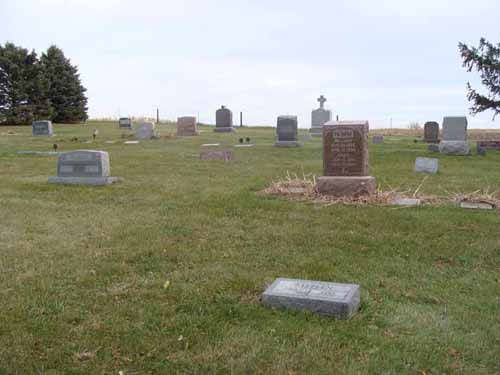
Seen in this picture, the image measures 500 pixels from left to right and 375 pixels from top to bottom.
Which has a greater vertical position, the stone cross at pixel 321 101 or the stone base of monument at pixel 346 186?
the stone cross at pixel 321 101

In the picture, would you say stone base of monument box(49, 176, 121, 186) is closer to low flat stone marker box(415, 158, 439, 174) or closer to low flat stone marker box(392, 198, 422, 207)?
low flat stone marker box(392, 198, 422, 207)

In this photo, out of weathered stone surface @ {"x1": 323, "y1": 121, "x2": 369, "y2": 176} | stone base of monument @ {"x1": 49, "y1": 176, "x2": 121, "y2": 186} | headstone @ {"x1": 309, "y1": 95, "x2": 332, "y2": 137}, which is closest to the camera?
weathered stone surface @ {"x1": 323, "y1": 121, "x2": 369, "y2": 176}

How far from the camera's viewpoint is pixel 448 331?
13.3 ft

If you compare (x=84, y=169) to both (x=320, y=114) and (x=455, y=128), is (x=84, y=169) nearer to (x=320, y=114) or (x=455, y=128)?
(x=455, y=128)

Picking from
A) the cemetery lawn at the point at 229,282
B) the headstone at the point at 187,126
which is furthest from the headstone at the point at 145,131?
the cemetery lawn at the point at 229,282

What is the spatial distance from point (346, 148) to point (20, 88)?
3354cm

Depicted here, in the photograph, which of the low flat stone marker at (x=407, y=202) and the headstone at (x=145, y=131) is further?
the headstone at (x=145, y=131)

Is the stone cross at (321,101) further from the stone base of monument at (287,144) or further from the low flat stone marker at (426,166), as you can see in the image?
the low flat stone marker at (426,166)

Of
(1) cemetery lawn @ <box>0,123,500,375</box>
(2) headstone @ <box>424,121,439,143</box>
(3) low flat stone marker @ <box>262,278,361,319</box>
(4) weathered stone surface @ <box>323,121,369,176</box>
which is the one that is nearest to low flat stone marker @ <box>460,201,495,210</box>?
(1) cemetery lawn @ <box>0,123,500,375</box>

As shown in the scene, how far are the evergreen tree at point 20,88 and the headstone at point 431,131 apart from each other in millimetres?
26384

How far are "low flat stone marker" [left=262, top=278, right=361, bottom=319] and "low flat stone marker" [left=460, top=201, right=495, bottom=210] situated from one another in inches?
198

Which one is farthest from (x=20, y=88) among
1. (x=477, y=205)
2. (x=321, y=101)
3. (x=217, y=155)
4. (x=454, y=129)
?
(x=477, y=205)

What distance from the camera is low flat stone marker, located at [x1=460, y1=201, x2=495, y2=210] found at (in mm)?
8703

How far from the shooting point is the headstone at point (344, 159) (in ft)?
31.5
